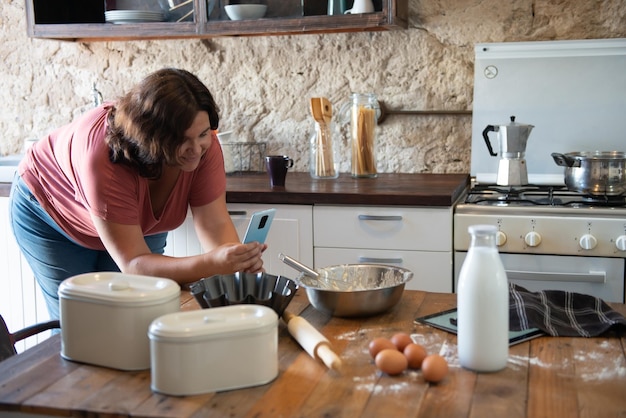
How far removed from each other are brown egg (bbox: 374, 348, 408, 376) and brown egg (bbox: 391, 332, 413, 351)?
0.06 m

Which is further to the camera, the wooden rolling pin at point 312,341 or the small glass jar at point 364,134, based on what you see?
the small glass jar at point 364,134

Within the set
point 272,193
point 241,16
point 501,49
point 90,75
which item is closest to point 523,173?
point 501,49

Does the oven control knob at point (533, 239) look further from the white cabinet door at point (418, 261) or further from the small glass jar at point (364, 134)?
the small glass jar at point (364, 134)

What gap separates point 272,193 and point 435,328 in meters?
1.43

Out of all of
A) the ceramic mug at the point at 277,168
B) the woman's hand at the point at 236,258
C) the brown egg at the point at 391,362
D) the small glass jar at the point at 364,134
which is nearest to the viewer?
the brown egg at the point at 391,362

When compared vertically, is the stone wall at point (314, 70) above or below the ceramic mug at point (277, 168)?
above

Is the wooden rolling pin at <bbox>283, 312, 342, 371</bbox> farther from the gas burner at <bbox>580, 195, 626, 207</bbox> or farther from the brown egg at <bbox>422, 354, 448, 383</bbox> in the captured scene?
the gas burner at <bbox>580, 195, 626, 207</bbox>

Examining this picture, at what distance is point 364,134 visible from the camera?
3.32 meters

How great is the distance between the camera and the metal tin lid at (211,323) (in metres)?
A: 1.35

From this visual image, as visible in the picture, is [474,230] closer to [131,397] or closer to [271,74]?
[131,397]

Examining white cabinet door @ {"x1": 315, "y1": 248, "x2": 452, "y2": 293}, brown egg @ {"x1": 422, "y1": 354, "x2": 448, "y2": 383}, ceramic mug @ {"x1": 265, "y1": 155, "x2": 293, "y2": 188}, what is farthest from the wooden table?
ceramic mug @ {"x1": 265, "y1": 155, "x2": 293, "y2": 188}

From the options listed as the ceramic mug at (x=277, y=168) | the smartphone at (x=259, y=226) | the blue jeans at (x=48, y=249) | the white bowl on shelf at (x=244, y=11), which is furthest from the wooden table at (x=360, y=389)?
the white bowl on shelf at (x=244, y=11)

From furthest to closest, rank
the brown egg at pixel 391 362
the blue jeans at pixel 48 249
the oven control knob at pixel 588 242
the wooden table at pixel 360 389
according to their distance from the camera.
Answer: the oven control knob at pixel 588 242 < the blue jeans at pixel 48 249 < the brown egg at pixel 391 362 < the wooden table at pixel 360 389

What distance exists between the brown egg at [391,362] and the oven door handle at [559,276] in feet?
4.83
